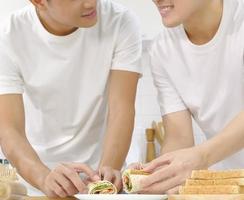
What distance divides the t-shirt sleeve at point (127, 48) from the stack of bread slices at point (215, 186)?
0.79 meters

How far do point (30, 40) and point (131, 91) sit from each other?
1.38 feet

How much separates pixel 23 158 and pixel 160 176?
0.59 metres

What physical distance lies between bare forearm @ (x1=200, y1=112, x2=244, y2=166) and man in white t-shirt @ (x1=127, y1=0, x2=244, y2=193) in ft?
0.50

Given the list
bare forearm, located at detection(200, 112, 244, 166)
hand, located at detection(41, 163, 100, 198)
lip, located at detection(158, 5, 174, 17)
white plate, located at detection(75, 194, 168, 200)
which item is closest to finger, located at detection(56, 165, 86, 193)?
hand, located at detection(41, 163, 100, 198)

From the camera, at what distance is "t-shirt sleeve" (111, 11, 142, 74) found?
1925mm

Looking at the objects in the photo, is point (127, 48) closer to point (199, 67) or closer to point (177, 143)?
point (199, 67)

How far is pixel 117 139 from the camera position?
1817 mm

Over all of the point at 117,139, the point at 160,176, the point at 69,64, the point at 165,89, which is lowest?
the point at 160,176

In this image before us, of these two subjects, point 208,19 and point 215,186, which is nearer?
point 215,186

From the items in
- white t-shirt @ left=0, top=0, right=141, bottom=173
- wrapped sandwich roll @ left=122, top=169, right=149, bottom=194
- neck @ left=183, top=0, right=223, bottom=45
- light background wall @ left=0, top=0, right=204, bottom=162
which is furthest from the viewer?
light background wall @ left=0, top=0, right=204, bottom=162

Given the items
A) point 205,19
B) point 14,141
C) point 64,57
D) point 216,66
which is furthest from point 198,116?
point 14,141

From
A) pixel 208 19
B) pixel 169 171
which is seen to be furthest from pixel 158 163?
pixel 208 19

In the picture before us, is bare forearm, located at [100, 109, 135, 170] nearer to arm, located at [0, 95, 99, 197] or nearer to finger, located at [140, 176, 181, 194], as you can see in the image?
arm, located at [0, 95, 99, 197]

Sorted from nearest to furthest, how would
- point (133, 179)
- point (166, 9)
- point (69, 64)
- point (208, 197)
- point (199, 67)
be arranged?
point (208, 197), point (133, 179), point (166, 9), point (199, 67), point (69, 64)
